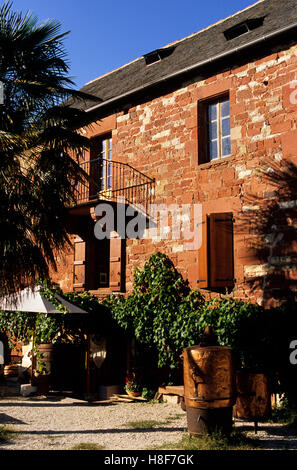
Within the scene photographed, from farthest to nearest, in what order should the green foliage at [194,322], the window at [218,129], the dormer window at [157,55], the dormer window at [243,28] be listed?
the dormer window at [157,55], the dormer window at [243,28], the window at [218,129], the green foliage at [194,322]

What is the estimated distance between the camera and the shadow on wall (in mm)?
8352

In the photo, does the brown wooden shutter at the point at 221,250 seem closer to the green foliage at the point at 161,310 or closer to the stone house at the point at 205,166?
the stone house at the point at 205,166

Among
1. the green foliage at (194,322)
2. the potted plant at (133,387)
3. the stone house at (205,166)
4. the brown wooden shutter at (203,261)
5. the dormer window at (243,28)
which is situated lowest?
the potted plant at (133,387)

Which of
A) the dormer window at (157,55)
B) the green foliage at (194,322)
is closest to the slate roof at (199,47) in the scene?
the dormer window at (157,55)

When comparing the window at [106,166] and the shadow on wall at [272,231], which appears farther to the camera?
the window at [106,166]

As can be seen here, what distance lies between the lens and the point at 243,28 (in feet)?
34.7

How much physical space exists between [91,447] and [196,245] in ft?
16.3

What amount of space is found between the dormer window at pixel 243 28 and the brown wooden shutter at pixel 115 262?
4.91 metres

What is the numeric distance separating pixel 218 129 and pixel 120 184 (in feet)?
8.58

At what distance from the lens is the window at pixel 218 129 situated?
9914mm

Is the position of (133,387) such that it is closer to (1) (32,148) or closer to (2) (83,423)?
(2) (83,423)

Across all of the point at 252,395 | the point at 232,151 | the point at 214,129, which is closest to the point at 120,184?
the point at 214,129

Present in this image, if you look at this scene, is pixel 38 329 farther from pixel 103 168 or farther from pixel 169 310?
pixel 103 168

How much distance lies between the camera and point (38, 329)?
34.5ft
